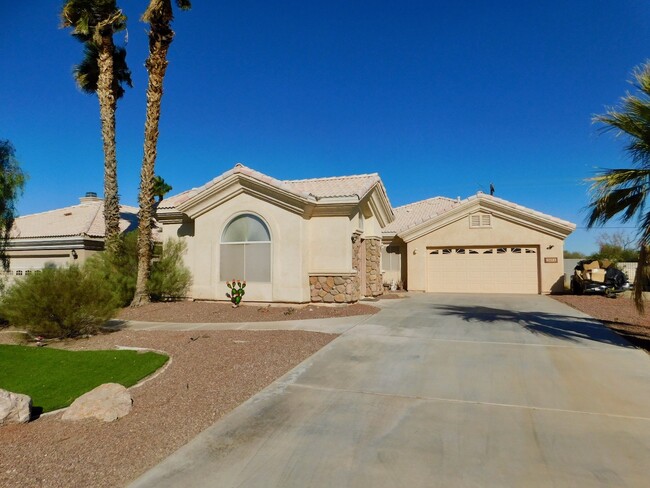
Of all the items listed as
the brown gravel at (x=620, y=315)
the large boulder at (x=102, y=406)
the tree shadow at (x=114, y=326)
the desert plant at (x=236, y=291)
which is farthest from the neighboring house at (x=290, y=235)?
the large boulder at (x=102, y=406)

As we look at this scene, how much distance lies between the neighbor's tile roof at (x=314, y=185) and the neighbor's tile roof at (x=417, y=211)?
816cm

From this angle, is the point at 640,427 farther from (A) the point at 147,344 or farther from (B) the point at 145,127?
(B) the point at 145,127

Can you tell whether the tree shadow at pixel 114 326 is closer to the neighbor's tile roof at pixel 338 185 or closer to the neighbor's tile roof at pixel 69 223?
the neighbor's tile roof at pixel 338 185

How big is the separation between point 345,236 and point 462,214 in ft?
32.1

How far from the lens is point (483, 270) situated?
69.8ft

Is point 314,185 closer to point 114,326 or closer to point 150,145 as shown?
point 150,145

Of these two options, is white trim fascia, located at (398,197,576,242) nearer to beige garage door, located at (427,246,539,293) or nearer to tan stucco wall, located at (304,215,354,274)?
beige garage door, located at (427,246,539,293)

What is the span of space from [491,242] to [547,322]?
1044cm

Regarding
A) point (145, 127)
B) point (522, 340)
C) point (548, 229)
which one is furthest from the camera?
point (548, 229)

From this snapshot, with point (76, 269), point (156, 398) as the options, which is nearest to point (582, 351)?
point (156, 398)

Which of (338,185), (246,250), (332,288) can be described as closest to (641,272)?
(332,288)

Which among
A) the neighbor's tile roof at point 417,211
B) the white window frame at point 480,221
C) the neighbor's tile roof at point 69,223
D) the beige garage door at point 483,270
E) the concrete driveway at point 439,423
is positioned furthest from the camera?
the neighbor's tile roof at point 417,211

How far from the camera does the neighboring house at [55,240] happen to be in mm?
18281

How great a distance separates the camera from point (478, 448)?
164 inches
